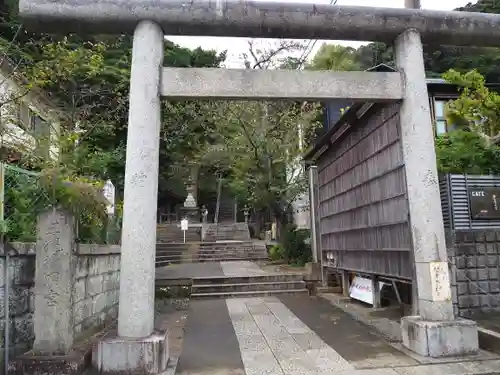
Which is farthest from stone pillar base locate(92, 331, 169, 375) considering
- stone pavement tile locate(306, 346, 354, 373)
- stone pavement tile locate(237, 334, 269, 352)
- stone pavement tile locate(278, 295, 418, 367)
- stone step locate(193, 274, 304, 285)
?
stone step locate(193, 274, 304, 285)

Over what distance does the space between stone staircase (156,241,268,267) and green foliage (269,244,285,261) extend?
547 millimetres

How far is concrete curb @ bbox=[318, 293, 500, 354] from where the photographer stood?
622 centimetres

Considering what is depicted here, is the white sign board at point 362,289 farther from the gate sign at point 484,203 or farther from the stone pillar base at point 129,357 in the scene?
the stone pillar base at point 129,357

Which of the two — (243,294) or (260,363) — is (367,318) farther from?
(243,294)

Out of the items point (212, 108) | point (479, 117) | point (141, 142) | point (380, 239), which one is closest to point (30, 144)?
point (141, 142)

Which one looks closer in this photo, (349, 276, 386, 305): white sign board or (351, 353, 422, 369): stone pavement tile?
(351, 353, 422, 369): stone pavement tile

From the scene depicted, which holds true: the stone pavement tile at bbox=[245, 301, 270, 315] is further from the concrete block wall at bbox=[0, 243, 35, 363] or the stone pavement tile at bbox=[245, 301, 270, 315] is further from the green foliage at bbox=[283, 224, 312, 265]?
the green foliage at bbox=[283, 224, 312, 265]

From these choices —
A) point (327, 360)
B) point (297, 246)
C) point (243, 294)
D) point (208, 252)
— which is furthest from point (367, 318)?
point (208, 252)

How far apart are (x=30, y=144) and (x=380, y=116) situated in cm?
712

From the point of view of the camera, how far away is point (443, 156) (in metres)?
9.27

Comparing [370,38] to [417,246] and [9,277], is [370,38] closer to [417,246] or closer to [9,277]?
[417,246]

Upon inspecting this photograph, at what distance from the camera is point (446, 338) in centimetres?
602

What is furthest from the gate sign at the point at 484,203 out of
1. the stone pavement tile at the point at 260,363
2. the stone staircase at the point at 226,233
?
the stone staircase at the point at 226,233

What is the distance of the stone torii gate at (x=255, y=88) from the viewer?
19.3ft
